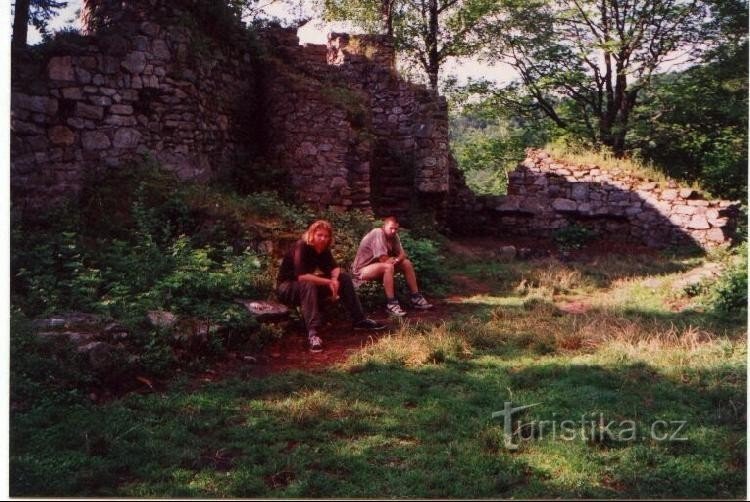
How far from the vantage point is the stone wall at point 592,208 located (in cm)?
1363

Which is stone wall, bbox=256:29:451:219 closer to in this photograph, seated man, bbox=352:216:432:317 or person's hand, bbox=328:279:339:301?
seated man, bbox=352:216:432:317

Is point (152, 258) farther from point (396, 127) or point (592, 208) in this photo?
point (592, 208)

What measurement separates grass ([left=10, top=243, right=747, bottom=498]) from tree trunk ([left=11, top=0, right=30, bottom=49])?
19.4 feet

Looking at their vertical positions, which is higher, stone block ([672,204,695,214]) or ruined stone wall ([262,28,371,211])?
ruined stone wall ([262,28,371,211])

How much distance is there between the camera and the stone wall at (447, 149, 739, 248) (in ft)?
44.7

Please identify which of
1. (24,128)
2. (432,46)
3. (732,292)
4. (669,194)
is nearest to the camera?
(732,292)

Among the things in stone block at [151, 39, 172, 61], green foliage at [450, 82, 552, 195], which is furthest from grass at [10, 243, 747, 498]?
green foliage at [450, 82, 552, 195]

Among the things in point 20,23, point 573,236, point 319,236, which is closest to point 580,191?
point 573,236

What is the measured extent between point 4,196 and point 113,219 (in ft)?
12.4

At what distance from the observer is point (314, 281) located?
6.49m

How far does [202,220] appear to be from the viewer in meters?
8.25

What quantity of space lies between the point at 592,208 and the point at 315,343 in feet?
35.0

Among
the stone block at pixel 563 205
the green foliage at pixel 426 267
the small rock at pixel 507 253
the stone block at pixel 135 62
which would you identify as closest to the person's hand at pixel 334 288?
the green foliage at pixel 426 267

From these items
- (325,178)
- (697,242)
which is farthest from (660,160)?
(325,178)
